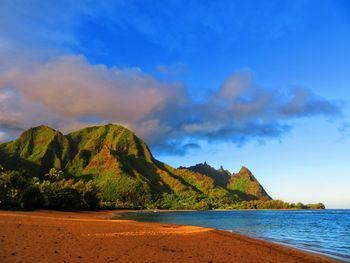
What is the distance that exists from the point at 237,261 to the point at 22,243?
10.8 meters

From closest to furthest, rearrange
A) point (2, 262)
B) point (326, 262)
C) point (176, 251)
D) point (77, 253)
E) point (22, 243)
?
point (2, 262) → point (77, 253) → point (22, 243) → point (176, 251) → point (326, 262)

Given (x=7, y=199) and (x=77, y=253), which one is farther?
(x=7, y=199)

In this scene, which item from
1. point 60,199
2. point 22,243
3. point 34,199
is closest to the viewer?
point 22,243

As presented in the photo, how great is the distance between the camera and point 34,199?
8375 cm

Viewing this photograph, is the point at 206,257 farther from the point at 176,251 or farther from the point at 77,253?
the point at 77,253

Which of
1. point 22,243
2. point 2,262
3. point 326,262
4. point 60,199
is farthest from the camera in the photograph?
point 60,199

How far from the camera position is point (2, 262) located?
12.2 m

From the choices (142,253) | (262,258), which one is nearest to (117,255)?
(142,253)

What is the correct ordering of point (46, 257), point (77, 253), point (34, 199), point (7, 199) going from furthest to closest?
1. point (34, 199)
2. point (7, 199)
3. point (77, 253)
4. point (46, 257)

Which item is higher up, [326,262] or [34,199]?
[34,199]

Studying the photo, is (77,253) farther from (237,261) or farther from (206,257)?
(237,261)

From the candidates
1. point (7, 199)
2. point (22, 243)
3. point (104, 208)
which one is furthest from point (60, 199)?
point (22, 243)

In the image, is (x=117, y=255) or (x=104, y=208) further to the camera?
(x=104, y=208)

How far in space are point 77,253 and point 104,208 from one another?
157203 mm
